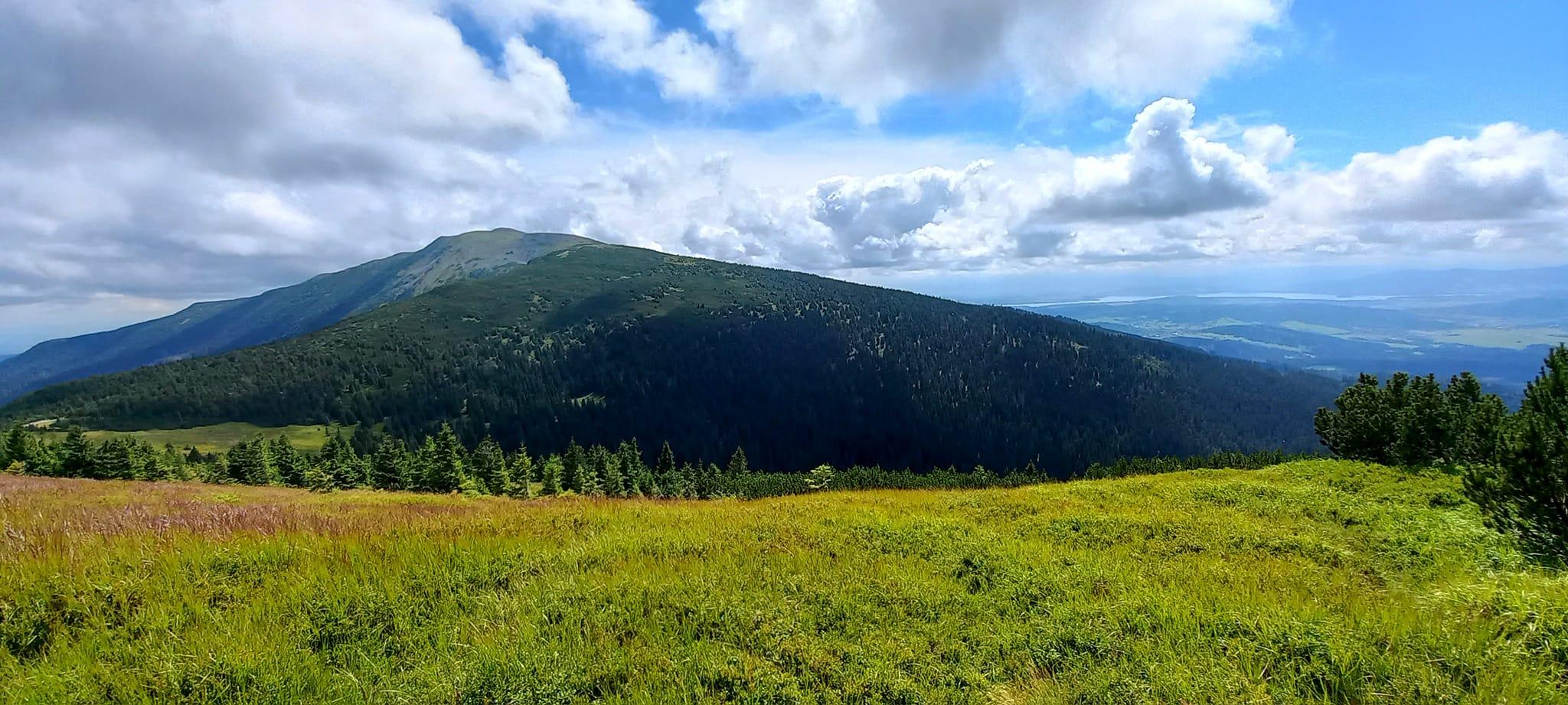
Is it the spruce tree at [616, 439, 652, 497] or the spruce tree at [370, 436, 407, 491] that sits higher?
the spruce tree at [370, 436, 407, 491]

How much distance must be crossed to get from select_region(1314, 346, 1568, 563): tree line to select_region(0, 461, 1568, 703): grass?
1202 mm

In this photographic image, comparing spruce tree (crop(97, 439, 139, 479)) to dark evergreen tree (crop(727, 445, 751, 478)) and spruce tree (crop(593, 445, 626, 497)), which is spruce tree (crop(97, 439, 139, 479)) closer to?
spruce tree (crop(593, 445, 626, 497))

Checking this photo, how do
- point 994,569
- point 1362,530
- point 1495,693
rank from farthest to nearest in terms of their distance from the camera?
1. point 1362,530
2. point 994,569
3. point 1495,693

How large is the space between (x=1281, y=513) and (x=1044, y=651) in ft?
39.6

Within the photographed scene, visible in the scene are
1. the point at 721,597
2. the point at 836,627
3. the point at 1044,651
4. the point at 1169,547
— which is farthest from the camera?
the point at 1169,547

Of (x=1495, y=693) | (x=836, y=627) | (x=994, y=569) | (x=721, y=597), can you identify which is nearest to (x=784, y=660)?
(x=836, y=627)

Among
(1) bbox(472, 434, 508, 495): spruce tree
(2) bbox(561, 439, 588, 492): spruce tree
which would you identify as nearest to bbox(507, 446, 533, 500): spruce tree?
(1) bbox(472, 434, 508, 495): spruce tree

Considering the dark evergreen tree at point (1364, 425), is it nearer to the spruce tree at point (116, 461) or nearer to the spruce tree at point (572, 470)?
the spruce tree at point (572, 470)

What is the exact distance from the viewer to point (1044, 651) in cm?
564

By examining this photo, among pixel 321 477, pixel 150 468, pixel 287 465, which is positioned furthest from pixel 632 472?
pixel 150 468

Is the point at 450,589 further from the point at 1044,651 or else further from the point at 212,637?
the point at 1044,651

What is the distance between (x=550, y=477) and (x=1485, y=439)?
86579 mm

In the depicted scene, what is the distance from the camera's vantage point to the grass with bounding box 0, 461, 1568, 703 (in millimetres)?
4875

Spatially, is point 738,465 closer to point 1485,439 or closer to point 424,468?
point 424,468
